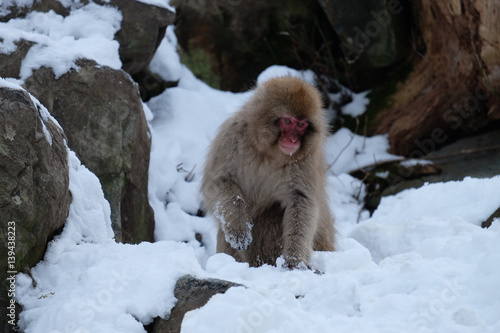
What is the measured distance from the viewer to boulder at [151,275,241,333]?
2926mm

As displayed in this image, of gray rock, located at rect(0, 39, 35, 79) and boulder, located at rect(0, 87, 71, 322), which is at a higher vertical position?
boulder, located at rect(0, 87, 71, 322)

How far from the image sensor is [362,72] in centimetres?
782

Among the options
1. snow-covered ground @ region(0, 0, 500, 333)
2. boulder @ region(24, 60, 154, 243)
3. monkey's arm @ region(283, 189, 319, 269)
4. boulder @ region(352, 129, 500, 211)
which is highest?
snow-covered ground @ region(0, 0, 500, 333)

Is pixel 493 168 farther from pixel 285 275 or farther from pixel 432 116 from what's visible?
pixel 285 275

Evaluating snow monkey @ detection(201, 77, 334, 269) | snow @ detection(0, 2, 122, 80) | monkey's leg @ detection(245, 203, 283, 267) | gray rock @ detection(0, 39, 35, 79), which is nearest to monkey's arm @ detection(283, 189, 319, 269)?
snow monkey @ detection(201, 77, 334, 269)

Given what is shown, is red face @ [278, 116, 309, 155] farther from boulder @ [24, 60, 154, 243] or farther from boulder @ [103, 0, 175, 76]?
boulder @ [103, 0, 175, 76]

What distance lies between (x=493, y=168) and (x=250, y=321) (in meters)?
4.84

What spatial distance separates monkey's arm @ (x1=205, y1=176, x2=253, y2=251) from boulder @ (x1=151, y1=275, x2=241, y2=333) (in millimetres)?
1046

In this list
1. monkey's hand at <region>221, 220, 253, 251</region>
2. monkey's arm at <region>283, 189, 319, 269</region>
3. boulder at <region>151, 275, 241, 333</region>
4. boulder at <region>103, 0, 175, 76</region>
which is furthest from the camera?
boulder at <region>103, 0, 175, 76</region>

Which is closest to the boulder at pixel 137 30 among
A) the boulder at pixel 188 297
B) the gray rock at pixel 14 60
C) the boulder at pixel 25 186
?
the gray rock at pixel 14 60

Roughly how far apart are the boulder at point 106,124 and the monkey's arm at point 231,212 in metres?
0.83

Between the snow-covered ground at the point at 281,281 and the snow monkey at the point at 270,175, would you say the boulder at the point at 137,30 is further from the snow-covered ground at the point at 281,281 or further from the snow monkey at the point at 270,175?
the snow monkey at the point at 270,175

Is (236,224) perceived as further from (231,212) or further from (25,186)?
(25,186)

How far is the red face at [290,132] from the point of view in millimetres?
4000
